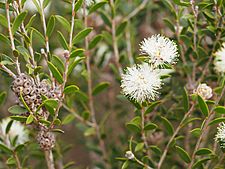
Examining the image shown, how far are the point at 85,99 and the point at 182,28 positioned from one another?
1.21 ft

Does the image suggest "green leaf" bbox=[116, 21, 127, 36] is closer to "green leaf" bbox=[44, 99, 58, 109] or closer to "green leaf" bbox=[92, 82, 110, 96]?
"green leaf" bbox=[92, 82, 110, 96]

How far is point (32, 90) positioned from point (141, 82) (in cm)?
26

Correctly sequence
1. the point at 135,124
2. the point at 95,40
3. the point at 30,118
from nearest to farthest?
the point at 30,118 → the point at 135,124 → the point at 95,40

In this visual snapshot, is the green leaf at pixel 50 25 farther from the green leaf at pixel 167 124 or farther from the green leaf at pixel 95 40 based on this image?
the green leaf at pixel 167 124

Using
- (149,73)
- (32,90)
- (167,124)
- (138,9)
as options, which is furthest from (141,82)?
(138,9)

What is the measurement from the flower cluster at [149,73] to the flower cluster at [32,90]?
174 mm

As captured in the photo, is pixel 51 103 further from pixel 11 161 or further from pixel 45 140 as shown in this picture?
pixel 11 161

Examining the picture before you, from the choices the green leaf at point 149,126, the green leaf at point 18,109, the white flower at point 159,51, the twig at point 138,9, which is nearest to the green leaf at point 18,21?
the green leaf at point 18,109

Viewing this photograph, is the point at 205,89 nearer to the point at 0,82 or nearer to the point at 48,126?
the point at 48,126

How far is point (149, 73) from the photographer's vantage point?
104 centimetres

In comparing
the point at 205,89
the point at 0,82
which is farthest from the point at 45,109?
the point at 0,82

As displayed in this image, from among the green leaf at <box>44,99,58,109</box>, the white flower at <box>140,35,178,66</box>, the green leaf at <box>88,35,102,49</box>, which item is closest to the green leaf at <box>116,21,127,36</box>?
the green leaf at <box>88,35,102,49</box>

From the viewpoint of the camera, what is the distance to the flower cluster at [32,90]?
1.01 meters

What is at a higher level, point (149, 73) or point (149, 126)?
point (149, 73)
